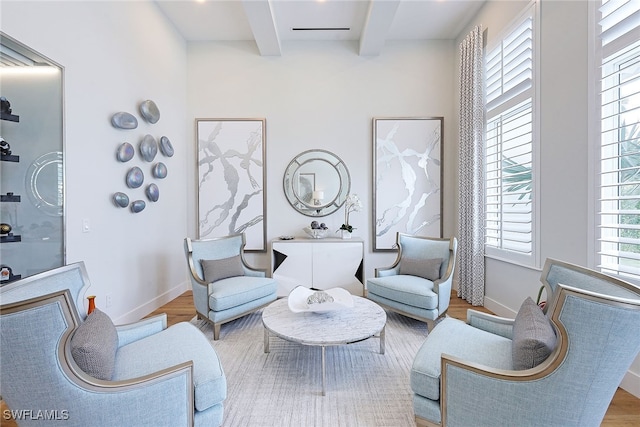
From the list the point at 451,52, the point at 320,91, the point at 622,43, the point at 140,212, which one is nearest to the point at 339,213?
the point at 320,91

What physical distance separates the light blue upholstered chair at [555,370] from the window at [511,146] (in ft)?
5.09

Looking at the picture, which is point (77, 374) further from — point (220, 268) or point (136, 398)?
point (220, 268)

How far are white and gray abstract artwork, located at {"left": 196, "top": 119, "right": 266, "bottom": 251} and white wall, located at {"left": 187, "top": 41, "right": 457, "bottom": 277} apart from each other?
0.14 meters

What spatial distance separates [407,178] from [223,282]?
9.86 ft

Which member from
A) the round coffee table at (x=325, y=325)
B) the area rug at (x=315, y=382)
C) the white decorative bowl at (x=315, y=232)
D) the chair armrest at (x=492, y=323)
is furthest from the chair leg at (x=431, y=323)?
the white decorative bowl at (x=315, y=232)

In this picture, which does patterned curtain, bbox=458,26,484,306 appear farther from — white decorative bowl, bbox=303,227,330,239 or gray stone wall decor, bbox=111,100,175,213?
gray stone wall decor, bbox=111,100,175,213

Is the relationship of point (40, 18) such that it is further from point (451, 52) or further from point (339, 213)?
point (451, 52)

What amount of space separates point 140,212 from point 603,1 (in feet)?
15.1

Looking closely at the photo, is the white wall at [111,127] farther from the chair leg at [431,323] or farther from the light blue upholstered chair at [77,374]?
the chair leg at [431,323]

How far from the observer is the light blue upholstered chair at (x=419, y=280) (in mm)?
2893

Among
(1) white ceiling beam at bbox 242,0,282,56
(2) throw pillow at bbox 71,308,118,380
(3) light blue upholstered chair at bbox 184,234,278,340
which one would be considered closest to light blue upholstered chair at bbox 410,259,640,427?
(2) throw pillow at bbox 71,308,118,380

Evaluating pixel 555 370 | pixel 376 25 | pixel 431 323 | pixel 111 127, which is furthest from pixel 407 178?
pixel 111 127

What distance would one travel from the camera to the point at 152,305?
11.6 feet

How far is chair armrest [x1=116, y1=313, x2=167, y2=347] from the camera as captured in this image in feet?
5.92
